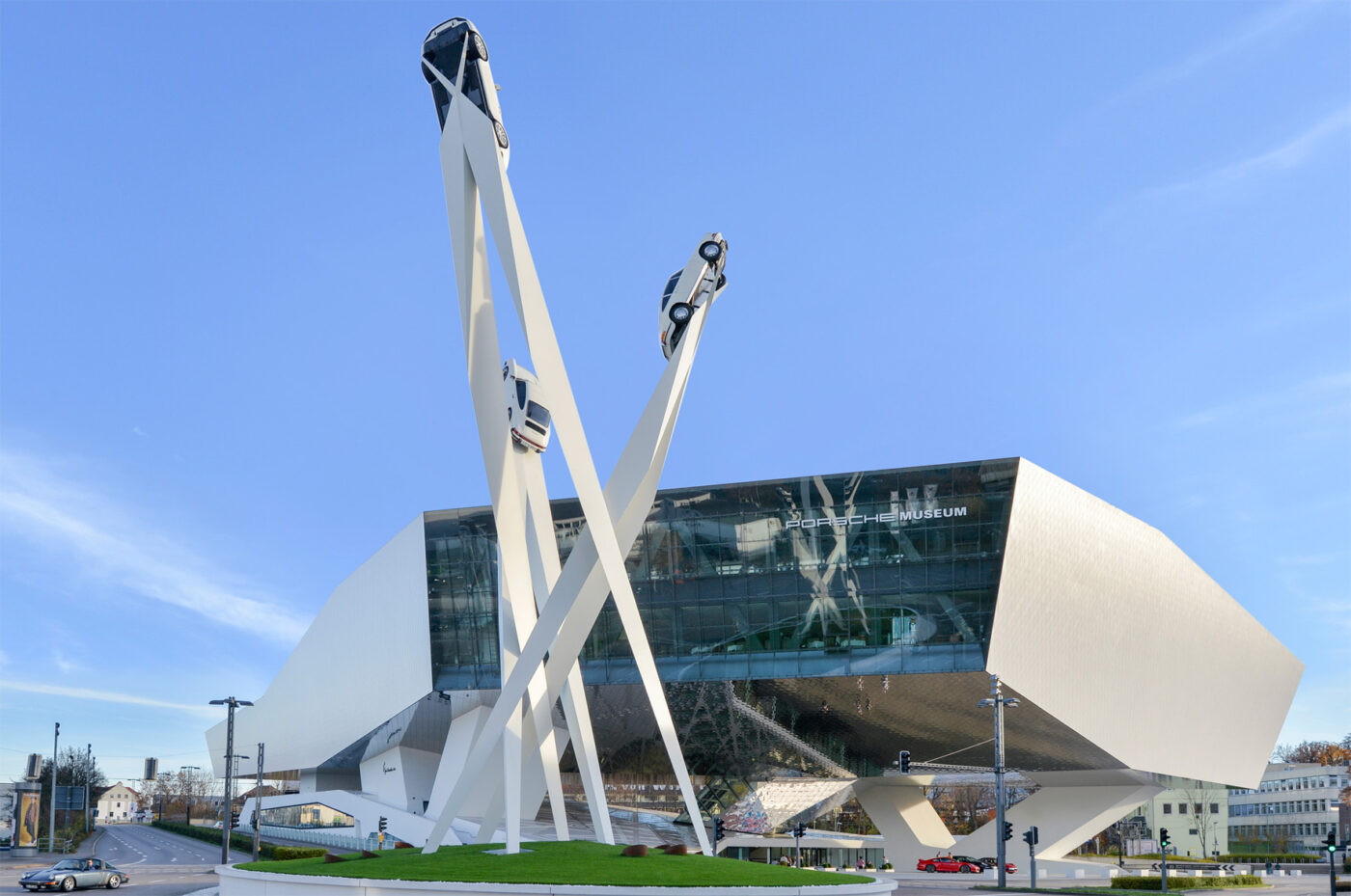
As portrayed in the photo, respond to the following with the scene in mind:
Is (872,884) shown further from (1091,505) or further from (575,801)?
(575,801)

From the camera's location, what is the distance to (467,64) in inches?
1102

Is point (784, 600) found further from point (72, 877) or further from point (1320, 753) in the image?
point (1320, 753)

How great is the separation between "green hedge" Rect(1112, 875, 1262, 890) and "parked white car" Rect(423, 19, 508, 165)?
113 feet

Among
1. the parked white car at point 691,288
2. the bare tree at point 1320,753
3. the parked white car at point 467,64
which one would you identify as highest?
the parked white car at point 467,64

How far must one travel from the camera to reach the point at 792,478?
54.0m

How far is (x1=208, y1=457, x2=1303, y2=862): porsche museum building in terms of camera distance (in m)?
53.1

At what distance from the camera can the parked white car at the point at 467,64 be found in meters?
27.9

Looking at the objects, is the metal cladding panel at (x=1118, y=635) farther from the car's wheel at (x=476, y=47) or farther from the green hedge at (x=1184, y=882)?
the car's wheel at (x=476, y=47)

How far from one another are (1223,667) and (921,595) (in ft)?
68.3

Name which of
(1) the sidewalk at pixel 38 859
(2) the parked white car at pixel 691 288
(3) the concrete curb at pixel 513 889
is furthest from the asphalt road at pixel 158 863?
(2) the parked white car at pixel 691 288

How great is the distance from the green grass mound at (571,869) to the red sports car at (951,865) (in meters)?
36.6

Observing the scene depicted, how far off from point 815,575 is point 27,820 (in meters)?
39.9

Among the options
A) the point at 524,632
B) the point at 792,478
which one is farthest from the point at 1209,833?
the point at 524,632

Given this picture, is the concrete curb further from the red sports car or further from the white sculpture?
the red sports car
